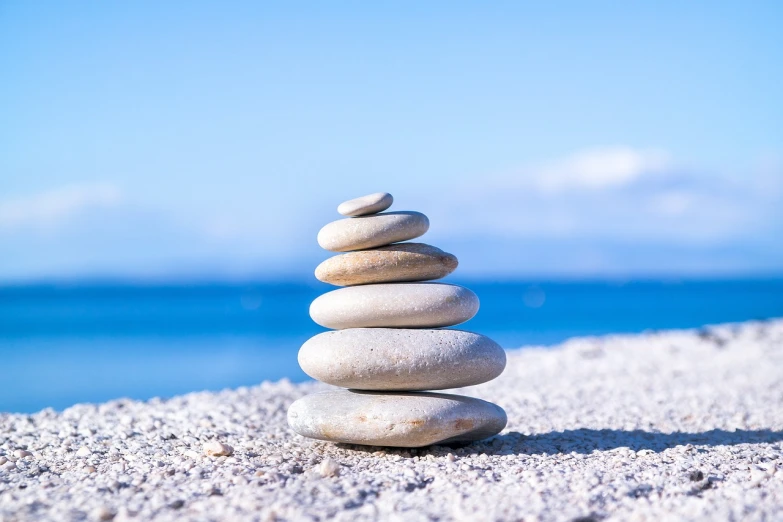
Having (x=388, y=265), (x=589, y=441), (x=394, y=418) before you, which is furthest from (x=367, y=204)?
(x=589, y=441)

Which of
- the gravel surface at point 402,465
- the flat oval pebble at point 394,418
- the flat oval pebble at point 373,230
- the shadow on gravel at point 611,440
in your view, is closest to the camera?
the gravel surface at point 402,465

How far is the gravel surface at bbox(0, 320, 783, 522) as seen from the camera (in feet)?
16.2

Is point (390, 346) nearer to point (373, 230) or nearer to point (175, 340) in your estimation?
point (373, 230)

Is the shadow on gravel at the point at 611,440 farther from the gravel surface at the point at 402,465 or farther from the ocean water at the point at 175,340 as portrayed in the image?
the ocean water at the point at 175,340

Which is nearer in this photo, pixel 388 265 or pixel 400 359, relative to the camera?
pixel 400 359

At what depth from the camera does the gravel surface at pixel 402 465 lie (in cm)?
493

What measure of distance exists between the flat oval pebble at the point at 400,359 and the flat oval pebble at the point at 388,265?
51 cm

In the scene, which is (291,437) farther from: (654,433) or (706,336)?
(706,336)

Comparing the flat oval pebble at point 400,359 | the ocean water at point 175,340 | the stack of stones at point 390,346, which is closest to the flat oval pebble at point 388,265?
the stack of stones at point 390,346

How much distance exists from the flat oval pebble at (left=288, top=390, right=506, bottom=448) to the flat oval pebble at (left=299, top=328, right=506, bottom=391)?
0.15m

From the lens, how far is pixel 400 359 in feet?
21.5

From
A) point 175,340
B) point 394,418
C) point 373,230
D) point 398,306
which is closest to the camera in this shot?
point 394,418

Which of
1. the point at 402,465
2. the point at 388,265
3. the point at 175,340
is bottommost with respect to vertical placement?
the point at 402,465

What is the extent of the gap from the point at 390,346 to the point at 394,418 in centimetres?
64
